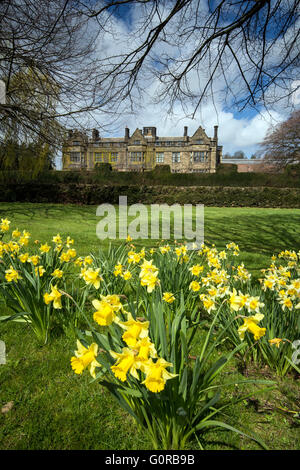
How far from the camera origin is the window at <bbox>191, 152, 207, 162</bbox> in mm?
46656

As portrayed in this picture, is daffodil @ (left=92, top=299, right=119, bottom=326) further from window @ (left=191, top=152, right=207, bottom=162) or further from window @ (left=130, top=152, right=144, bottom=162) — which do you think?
window @ (left=191, top=152, right=207, bottom=162)

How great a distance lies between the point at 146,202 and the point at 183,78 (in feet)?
43.7

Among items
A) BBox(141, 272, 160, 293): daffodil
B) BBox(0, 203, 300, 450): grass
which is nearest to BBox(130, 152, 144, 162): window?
BBox(0, 203, 300, 450): grass

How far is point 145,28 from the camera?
2760 millimetres

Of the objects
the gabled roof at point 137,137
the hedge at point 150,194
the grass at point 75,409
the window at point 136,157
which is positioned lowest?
the grass at point 75,409

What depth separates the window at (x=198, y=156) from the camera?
46656 mm

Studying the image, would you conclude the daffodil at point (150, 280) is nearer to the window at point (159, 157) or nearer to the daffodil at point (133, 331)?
the daffodil at point (133, 331)

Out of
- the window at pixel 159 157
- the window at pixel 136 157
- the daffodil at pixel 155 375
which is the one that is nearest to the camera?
the daffodil at pixel 155 375

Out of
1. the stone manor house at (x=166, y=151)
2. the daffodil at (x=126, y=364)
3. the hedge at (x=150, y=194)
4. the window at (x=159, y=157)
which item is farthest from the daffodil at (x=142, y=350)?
the window at (x=159, y=157)

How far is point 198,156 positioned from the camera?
47.0 metres

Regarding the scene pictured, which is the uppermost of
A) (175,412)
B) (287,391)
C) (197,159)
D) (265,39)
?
(197,159)

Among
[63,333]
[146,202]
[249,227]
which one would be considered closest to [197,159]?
[146,202]

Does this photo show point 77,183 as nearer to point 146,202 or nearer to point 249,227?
point 146,202

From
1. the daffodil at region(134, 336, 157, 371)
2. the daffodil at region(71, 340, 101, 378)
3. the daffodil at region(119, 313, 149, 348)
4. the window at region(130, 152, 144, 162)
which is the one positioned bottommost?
the daffodil at region(71, 340, 101, 378)
